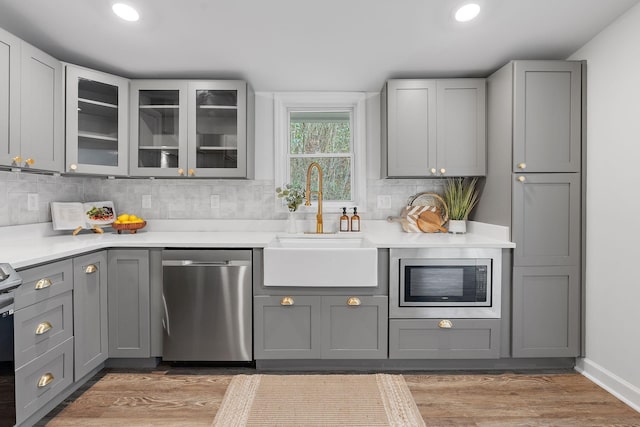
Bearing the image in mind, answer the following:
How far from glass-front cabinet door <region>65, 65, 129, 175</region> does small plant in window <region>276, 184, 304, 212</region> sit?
1198mm

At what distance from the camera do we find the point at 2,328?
156 centimetres

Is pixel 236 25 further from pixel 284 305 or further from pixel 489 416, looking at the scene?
pixel 489 416

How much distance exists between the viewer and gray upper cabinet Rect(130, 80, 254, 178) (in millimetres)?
2764

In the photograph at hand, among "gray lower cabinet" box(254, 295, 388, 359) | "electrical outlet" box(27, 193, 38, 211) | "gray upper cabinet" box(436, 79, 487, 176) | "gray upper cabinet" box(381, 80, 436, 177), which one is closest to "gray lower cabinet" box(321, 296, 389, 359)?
"gray lower cabinet" box(254, 295, 388, 359)

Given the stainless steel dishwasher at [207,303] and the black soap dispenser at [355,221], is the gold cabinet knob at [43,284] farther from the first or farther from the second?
the black soap dispenser at [355,221]

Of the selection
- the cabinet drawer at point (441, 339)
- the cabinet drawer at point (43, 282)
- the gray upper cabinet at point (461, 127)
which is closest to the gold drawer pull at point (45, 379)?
the cabinet drawer at point (43, 282)

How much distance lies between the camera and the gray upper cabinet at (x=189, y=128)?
9.07ft

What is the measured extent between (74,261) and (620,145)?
3252mm

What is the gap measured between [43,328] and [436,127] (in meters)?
2.74

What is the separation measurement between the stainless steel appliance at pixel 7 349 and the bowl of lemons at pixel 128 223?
1250 mm

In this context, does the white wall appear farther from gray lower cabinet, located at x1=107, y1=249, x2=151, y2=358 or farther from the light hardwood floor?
gray lower cabinet, located at x1=107, y1=249, x2=151, y2=358

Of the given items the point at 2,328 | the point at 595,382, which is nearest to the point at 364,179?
the point at 595,382

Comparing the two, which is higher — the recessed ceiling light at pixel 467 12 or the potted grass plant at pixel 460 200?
the recessed ceiling light at pixel 467 12

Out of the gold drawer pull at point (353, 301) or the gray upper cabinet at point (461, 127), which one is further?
the gray upper cabinet at point (461, 127)
